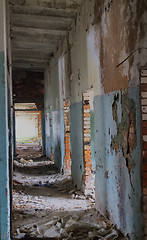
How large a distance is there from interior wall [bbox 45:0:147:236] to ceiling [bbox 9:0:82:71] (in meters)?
0.51

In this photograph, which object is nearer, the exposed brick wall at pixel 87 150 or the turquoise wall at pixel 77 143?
the exposed brick wall at pixel 87 150

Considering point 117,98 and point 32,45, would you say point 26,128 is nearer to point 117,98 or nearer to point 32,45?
point 32,45

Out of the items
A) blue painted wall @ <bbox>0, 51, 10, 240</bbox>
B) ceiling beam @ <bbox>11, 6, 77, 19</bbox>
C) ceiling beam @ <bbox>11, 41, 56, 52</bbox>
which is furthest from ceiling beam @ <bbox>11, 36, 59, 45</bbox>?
blue painted wall @ <bbox>0, 51, 10, 240</bbox>

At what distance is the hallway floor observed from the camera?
138 inches

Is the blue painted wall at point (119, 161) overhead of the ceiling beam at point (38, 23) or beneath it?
beneath

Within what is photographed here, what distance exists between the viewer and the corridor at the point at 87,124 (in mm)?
2846

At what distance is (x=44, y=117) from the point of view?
12.3 meters

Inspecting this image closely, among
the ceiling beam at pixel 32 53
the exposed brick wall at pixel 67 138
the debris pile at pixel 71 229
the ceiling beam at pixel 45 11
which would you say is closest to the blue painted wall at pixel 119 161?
the debris pile at pixel 71 229

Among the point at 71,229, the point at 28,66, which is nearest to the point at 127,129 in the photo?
the point at 71,229

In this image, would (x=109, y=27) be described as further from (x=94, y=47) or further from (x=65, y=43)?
(x=65, y=43)

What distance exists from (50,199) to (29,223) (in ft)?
4.57

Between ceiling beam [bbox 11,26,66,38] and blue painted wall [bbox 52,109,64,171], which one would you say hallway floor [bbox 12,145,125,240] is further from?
ceiling beam [bbox 11,26,66,38]

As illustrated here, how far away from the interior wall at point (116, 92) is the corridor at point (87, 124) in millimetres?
13

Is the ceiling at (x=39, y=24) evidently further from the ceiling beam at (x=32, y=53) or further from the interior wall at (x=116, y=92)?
the interior wall at (x=116, y=92)
